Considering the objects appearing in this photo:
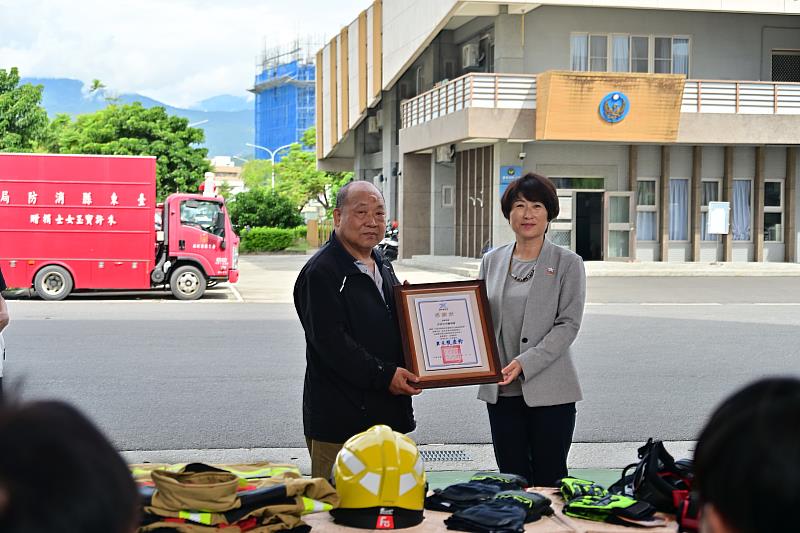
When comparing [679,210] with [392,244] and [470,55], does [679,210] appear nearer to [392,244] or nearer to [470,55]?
[470,55]

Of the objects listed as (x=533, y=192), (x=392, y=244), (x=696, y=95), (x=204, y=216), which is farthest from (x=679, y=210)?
(x=533, y=192)

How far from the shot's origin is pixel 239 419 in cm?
963

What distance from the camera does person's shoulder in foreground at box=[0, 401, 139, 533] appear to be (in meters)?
1.12

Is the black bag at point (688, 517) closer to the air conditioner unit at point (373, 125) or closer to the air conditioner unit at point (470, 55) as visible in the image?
the air conditioner unit at point (470, 55)

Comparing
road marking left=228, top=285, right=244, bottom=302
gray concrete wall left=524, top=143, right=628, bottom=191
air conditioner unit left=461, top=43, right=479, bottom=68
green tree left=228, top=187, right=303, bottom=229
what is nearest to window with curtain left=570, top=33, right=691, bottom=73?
gray concrete wall left=524, top=143, right=628, bottom=191

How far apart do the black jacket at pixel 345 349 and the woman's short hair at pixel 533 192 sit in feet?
2.99

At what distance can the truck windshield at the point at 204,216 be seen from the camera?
75.1 ft

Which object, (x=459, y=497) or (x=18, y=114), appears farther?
(x=18, y=114)

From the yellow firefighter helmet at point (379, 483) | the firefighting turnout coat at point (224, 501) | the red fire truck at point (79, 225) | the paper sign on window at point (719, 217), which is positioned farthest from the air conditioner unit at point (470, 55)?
the firefighting turnout coat at point (224, 501)

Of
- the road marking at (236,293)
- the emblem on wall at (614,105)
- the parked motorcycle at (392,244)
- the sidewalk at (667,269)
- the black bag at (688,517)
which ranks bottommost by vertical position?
the road marking at (236,293)

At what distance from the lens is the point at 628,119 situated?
1224 inches

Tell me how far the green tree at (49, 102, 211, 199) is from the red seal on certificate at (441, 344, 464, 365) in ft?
163

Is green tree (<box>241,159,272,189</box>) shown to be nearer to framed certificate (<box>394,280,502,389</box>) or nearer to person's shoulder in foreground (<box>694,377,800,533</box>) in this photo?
framed certificate (<box>394,280,502,389</box>)

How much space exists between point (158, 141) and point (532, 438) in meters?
50.9
